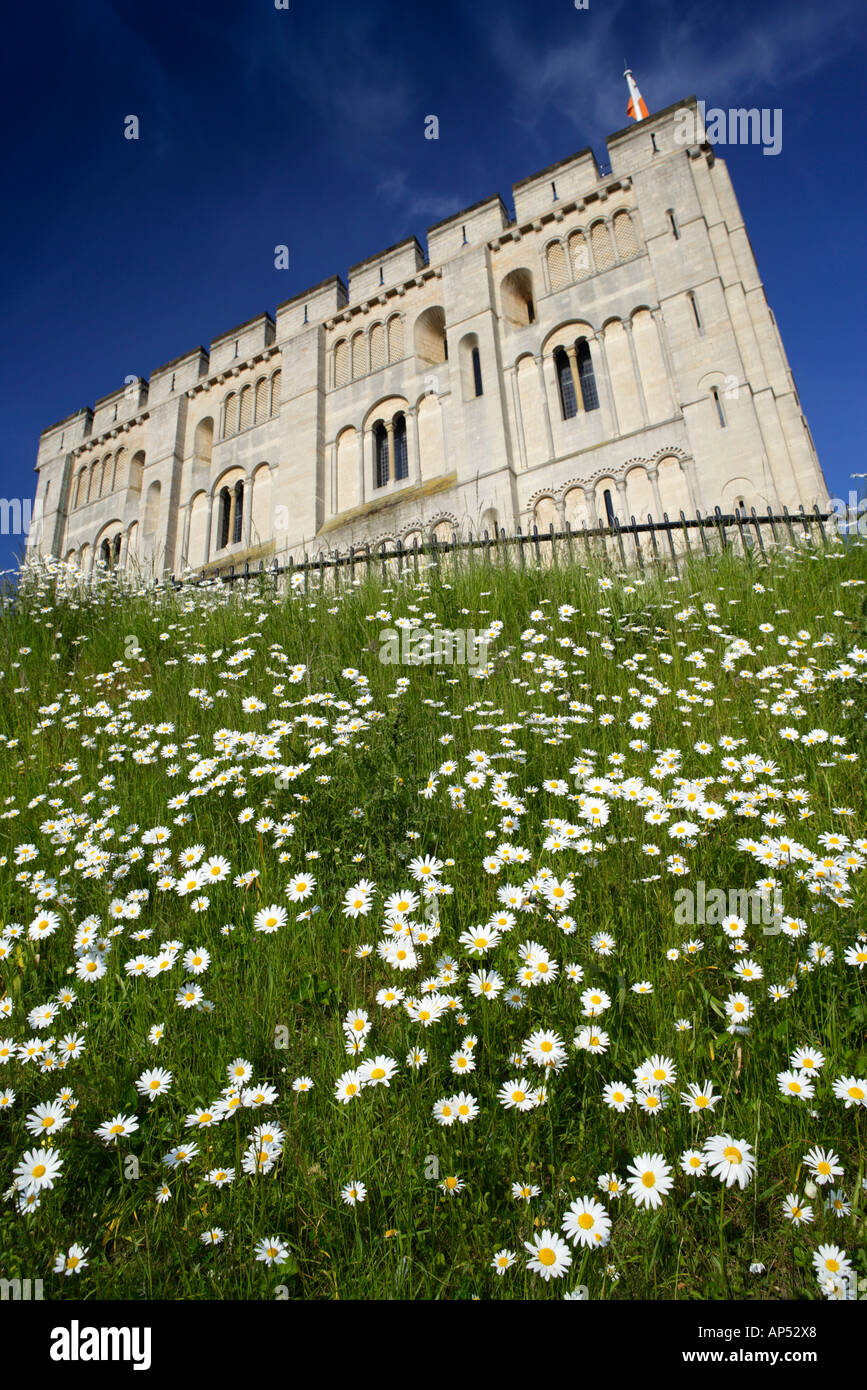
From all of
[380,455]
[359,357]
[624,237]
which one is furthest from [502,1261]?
[359,357]

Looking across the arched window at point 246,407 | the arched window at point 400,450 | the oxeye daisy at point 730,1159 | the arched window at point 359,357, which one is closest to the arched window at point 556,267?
the arched window at point 400,450

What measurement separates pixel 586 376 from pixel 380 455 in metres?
8.66

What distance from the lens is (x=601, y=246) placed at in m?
24.2

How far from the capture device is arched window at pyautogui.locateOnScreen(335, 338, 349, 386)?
29766 mm

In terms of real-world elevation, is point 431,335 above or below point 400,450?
above

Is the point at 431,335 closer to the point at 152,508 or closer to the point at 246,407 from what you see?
the point at 246,407

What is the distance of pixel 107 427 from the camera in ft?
126

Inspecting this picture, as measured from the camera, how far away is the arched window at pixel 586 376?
23.5 metres

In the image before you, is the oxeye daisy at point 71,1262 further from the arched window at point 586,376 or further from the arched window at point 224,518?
the arched window at point 224,518

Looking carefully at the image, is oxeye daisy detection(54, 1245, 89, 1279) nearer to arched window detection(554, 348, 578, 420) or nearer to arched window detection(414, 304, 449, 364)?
arched window detection(554, 348, 578, 420)

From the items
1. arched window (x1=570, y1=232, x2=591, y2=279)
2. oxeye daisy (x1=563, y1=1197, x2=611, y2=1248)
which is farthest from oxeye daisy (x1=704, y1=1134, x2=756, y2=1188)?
arched window (x1=570, y1=232, x2=591, y2=279)

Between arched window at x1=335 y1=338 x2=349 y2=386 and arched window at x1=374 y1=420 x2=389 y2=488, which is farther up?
arched window at x1=335 y1=338 x2=349 y2=386

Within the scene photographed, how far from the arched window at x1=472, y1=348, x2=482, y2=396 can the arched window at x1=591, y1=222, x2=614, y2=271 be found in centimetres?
489
